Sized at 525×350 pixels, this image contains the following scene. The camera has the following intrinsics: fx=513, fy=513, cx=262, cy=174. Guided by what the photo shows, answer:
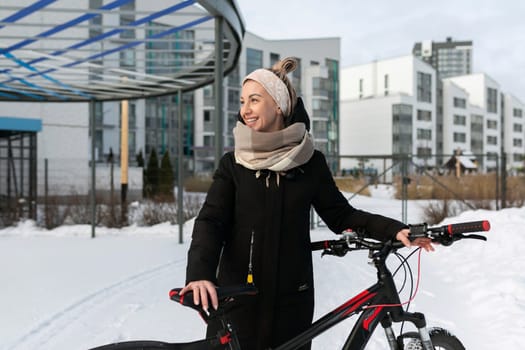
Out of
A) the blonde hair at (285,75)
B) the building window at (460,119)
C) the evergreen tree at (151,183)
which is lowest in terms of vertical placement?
the evergreen tree at (151,183)

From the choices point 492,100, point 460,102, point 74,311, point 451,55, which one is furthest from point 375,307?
point 451,55

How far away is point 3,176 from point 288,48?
35513mm

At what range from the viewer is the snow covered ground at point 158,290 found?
153 inches

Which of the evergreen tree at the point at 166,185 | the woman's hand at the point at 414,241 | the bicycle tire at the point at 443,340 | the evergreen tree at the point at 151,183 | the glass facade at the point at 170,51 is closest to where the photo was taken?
the woman's hand at the point at 414,241

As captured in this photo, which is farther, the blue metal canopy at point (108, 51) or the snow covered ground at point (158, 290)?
the blue metal canopy at point (108, 51)

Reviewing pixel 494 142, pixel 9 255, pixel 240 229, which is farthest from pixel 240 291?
pixel 494 142

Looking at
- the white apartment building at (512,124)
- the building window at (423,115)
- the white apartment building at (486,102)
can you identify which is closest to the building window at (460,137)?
the white apartment building at (486,102)

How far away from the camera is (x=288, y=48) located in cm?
4531

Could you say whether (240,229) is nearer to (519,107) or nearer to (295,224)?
(295,224)

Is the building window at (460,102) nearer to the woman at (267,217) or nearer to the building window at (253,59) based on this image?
the building window at (253,59)

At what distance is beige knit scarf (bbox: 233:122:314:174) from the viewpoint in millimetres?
1854

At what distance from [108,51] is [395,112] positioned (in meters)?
53.5

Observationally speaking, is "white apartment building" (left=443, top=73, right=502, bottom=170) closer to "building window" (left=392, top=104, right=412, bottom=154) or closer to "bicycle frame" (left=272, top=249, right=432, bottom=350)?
"building window" (left=392, top=104, right=412, bottom=154)

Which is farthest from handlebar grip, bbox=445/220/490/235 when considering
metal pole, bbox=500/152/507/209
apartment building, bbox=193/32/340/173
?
apartment building, bbox=193/32/340/173
